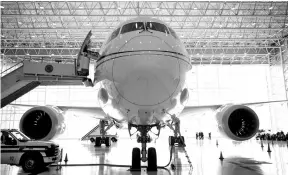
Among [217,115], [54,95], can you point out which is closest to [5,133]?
[217,115]

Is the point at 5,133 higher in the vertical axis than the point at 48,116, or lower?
lower

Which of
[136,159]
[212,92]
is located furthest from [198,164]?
[212,92]

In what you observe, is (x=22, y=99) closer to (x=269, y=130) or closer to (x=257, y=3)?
(x=257, y=3)

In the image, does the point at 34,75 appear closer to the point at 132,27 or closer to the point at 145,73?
the point at 132,27

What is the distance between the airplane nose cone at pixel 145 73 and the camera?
459 centimetres

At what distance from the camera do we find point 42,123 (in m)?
8.81

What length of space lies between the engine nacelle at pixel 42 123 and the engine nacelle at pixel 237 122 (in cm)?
523

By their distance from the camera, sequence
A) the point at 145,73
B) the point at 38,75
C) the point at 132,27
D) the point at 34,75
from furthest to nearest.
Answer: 1. the point at 38,75
2. the point at 34,75
3. the point at 132,27
4. the point at 145,73

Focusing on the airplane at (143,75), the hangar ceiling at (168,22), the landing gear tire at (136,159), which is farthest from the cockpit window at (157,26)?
the hangar ceiling at (168,22)

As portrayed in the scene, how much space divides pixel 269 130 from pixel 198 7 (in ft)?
65.1

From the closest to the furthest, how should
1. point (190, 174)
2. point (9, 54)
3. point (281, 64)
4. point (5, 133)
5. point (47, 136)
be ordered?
point (190, 174)
point (5, 133)
point (47, 136)
point (281, 64)
point (9, 54)

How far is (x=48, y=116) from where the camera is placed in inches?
339

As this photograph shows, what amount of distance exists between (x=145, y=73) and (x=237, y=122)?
5057 millimetres

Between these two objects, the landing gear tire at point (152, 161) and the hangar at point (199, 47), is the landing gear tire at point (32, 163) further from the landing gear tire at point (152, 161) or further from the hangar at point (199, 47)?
the hangar at point (199, 47)
